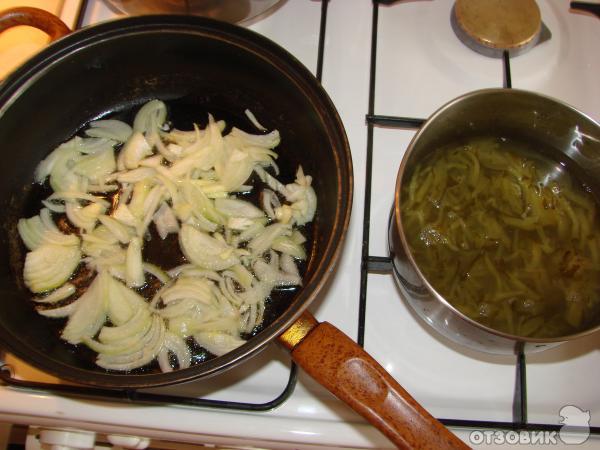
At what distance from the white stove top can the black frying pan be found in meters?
0.09

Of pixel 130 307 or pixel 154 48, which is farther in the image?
pixel 154 48

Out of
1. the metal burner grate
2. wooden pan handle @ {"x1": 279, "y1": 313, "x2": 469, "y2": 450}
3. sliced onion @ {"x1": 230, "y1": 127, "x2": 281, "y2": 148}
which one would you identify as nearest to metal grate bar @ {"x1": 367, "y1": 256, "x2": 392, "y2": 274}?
the metal burner grate

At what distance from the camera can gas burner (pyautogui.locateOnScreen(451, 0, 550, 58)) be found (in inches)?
48.1

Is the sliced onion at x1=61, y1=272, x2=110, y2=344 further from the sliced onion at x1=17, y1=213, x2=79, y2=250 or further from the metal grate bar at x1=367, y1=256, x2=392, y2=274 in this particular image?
the metal grate bar at x1=367, y1=256, x2=392, y2=274

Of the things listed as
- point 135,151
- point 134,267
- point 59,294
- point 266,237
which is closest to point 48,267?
point 59,294

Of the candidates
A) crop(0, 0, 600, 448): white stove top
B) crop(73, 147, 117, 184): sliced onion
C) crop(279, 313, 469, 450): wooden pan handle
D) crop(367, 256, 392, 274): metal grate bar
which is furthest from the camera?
crop(73, 147, 117, 184): sliced onion

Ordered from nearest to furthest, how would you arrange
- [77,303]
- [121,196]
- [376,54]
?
[77,303] → [121,196] → [376,54]

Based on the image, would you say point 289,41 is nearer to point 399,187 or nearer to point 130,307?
point 399,187

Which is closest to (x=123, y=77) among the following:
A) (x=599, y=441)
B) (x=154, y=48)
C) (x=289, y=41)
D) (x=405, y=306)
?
(x=154, y=48)

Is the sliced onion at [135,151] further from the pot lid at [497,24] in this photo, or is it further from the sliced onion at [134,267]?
the pot lid at [497,24]

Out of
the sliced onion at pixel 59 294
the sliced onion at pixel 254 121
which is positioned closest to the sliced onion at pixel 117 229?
the sliced onion at pixel 59 294

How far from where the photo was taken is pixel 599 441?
0.90 meters

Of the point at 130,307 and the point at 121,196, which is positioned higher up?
the point at 121,196

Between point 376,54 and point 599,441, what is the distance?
90cm
